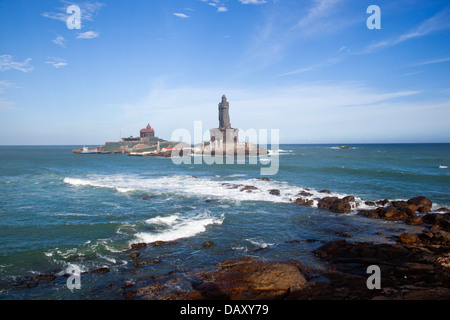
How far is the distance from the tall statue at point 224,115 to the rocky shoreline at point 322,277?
3142 inches

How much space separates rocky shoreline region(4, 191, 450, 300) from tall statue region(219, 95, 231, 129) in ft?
262

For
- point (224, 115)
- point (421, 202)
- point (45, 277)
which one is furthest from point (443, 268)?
point (224, 115)

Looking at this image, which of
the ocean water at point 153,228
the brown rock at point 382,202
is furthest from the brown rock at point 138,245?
the brown rock at point 382,202

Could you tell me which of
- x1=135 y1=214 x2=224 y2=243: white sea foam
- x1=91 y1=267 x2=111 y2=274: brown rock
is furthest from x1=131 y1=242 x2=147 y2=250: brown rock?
x1=91 y1=267 x2=111 y2=274: brown rock

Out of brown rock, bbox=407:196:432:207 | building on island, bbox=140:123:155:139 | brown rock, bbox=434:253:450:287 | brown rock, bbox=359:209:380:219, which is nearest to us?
brown rock, bbox=434:253:450:287

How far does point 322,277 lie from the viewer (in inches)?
352

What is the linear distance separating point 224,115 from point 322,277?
8387 cm

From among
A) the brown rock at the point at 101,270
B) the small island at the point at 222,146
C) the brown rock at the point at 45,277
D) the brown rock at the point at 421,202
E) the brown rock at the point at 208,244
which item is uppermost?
the small island at the point at 222,146

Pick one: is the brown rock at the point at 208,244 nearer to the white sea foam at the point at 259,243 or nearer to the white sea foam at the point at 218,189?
the white sea foam at the point at 259,243

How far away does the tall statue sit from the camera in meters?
90.2

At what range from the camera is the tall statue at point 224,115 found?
90.2 metres

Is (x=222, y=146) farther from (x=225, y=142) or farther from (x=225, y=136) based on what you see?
(x=225, y=136)

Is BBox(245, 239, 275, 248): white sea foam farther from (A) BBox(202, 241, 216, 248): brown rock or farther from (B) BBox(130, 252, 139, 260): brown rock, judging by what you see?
(B) BBox(130, 252, 139, 260): brown rock

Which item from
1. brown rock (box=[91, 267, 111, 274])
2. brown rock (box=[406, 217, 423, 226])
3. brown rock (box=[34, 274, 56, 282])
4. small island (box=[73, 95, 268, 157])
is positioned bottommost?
brown rock (box=[34, 274, 56, 282])
